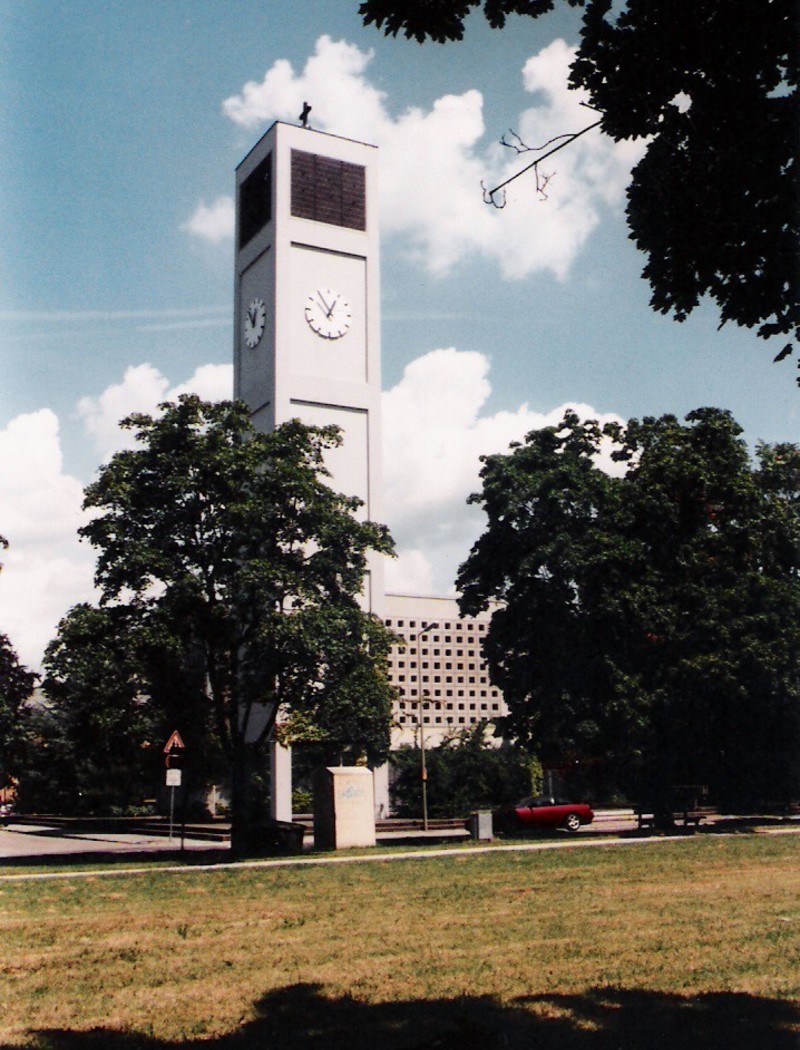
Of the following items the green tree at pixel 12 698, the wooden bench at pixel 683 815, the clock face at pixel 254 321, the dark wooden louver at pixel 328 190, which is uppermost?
the dark wooden louver at pixel 328 190

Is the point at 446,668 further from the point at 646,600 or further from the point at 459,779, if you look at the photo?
the point at 646,600

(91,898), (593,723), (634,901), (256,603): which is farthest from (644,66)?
(593,723)

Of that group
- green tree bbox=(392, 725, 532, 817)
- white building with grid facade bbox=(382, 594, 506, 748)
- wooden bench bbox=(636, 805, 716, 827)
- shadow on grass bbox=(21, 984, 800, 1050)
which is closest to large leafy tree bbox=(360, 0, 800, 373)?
shadow on grass bbox=(21, 984, 800, 1050)

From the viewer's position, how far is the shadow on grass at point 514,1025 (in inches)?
274

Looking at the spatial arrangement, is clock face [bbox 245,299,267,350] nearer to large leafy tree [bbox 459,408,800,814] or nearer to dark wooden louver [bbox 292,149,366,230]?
dark wooden louver [bbox 292,149,366,230]

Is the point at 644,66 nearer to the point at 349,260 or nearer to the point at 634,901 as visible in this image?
the point at 634,901

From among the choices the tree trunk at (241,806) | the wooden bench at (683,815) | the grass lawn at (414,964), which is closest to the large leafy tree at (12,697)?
the tree trunk at (241,806)

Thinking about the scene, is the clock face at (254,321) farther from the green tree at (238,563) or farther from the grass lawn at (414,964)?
the grass lawn at (414,964)

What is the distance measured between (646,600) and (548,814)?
1072 centimetres

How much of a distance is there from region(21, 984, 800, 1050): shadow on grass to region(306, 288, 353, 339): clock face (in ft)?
151

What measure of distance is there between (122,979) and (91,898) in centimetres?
850

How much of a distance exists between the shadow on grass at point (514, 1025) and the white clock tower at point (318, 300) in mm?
42525

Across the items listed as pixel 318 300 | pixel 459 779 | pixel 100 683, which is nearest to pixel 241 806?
pixel 100 683

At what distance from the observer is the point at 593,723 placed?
31156mm
